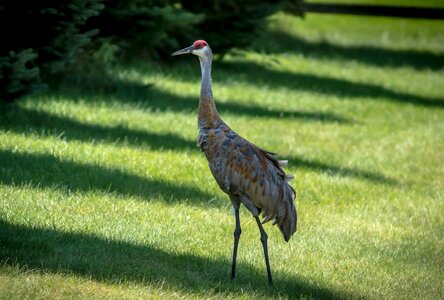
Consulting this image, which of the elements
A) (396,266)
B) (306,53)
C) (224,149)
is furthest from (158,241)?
(306,53)

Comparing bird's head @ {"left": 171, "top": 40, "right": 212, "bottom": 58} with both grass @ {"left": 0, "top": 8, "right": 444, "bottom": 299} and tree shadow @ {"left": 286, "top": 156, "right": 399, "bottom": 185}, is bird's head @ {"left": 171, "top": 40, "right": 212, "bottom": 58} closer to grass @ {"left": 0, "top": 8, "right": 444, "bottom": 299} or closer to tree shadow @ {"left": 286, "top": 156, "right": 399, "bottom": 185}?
grass @ {"left": 0, "top": 8, "right": 444, "bottom": 299}

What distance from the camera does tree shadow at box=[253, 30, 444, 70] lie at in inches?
1105

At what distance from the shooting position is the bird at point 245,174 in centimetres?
819

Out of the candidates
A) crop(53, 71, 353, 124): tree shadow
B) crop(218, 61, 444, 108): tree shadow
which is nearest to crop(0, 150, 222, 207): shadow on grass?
crop(53, 71, 353, 124): tree shadow

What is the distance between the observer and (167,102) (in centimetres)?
1697

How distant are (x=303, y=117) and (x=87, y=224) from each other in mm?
9312

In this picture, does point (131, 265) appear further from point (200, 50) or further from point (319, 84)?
point (319, 84)

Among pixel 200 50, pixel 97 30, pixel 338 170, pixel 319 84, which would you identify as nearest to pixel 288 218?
pixel 200 50

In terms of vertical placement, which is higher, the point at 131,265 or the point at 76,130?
the point at 131,265

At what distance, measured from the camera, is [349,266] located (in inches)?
357

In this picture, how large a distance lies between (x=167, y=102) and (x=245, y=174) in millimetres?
8926

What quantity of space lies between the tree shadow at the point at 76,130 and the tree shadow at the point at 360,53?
44.7 feet

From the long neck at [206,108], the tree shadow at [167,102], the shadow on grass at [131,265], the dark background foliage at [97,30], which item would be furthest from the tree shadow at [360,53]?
the shadow on grass at [131,265]

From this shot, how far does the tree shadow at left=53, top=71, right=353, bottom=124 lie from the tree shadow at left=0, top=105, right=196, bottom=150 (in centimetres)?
184
